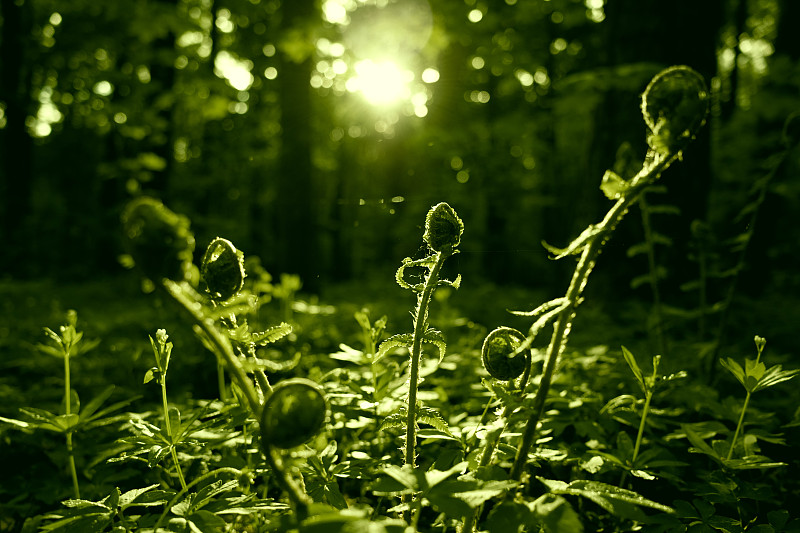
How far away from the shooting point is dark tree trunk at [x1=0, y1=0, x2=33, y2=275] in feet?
38.9

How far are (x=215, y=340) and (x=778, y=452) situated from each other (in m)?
2.13

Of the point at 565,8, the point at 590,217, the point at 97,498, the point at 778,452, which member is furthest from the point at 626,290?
the point at 565,8

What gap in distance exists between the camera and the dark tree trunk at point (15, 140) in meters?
11.8

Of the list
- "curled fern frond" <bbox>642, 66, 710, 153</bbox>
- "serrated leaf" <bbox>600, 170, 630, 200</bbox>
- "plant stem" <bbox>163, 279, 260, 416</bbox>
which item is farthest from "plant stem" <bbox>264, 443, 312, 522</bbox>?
"curled fern frond" <bbox>642, 66, 710, 153</bbox>

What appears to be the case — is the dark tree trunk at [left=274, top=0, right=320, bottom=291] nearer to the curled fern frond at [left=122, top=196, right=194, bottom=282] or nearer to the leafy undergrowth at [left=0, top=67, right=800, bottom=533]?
the leafy undergrowth at [left=0, top=67, right=800, bottom=533]

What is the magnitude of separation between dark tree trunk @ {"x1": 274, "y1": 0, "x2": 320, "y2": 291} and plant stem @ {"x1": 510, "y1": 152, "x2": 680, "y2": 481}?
5884 mm

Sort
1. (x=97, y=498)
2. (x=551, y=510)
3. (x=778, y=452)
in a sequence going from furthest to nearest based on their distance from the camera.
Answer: (x=778, y=452) → (x=97, y=498) → (x=551, y=510)

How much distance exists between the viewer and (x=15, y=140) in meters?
12.5

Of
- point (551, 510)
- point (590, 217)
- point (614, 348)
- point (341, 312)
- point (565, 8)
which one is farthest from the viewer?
point (565, 8)

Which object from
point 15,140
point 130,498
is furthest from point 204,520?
point 15,140

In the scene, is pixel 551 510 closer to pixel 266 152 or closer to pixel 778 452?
pixel 778 452

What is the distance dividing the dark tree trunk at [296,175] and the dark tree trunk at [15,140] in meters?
8.42

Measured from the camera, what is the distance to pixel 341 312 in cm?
520

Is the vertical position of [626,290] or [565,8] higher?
[565,8]
